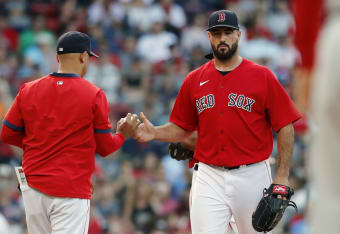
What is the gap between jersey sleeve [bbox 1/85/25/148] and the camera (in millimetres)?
5938

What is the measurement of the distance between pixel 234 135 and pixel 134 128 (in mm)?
933

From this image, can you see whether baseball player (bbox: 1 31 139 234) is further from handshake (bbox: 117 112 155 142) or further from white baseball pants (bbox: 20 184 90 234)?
handshake (bbox: 117 112 155 142)

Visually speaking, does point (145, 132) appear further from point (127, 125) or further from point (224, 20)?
point (224, 20)

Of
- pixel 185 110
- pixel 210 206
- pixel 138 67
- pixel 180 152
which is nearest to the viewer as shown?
pixel 210 206

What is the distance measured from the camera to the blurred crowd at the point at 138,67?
11.8m

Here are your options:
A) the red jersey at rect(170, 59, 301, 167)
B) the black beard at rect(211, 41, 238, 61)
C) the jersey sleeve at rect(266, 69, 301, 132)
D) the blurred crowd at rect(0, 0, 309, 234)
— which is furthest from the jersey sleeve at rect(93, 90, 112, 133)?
the blurred crowd at rect(0, 0, 309, 234)

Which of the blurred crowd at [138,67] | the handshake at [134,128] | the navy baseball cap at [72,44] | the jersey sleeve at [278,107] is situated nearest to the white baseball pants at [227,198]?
the jersey sleeve at [278,107]

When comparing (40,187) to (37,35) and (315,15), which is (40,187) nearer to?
(315,15)

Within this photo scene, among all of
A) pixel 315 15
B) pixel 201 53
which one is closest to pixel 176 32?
pixel 201 53

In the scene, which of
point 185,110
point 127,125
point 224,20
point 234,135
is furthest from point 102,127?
point 224,20

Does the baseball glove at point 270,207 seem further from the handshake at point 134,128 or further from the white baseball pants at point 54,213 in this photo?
the white baseball pants at point 54,213

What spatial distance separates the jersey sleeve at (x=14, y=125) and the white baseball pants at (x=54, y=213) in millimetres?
440

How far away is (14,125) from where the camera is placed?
5945mm

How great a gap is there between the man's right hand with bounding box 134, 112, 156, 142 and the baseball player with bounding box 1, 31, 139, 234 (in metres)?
0.70
